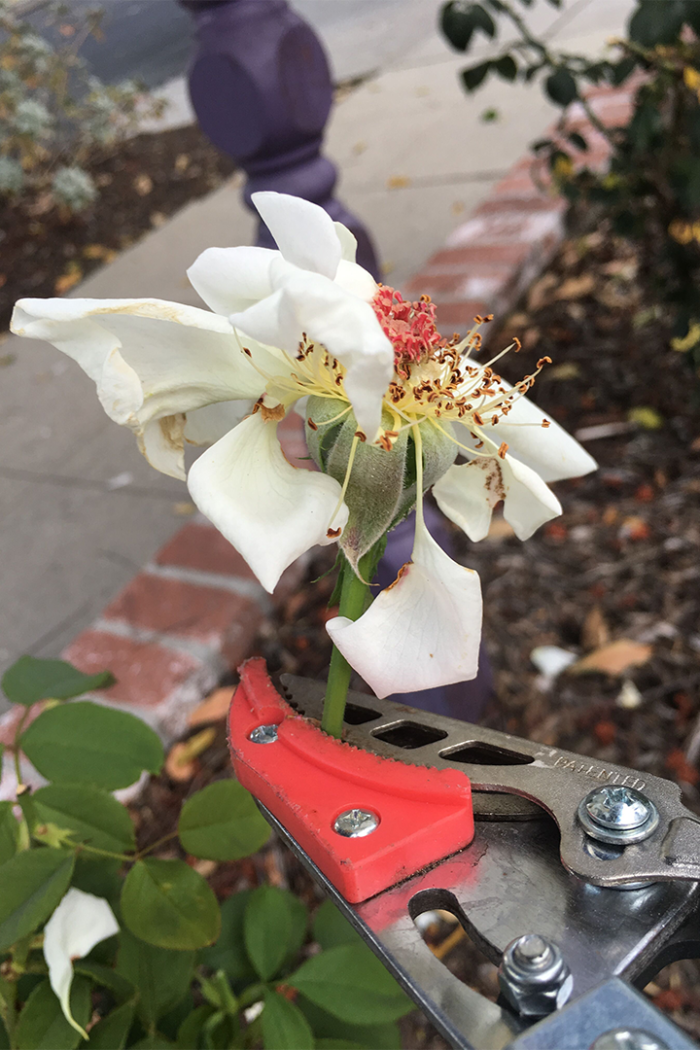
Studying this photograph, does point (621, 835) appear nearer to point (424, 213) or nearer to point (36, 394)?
point (36, 394)

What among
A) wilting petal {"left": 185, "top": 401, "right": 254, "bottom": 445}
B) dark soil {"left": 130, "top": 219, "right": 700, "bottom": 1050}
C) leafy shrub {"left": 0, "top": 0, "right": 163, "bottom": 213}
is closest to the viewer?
wilting petal {"left": 185, "top": 401, "right": 254, "bottom": 445}

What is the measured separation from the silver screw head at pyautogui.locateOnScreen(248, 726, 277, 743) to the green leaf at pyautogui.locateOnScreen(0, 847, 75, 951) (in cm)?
16

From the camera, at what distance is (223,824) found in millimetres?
626

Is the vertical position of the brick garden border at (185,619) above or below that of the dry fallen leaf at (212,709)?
above

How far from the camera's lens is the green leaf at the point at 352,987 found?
25.0 inches

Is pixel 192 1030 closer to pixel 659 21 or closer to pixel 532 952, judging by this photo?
pixel 532 952

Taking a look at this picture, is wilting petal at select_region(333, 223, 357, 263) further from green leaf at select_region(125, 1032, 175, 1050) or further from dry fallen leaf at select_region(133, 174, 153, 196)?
dry fallen leaf at select_region(133, 174, 153, 196)

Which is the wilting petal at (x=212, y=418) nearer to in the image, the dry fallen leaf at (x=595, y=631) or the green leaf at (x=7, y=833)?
the green leaf at (x=7, y=833)

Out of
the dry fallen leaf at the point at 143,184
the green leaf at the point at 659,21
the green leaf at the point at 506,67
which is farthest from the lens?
the dry fallen leaf at the point at 143,184

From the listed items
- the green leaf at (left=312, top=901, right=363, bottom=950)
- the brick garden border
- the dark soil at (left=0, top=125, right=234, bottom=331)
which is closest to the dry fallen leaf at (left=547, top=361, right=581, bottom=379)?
the brick garden border

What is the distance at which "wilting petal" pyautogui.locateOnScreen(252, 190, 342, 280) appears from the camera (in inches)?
14.9

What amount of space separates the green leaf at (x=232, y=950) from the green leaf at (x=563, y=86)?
1.22 metres

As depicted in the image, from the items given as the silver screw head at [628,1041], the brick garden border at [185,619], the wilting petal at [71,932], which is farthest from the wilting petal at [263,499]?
the brick garden border at [185,619]

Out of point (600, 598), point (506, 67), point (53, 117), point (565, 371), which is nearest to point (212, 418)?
point (600, 598)
